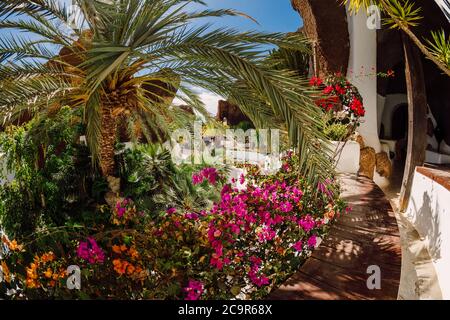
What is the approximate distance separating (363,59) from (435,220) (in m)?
5.05

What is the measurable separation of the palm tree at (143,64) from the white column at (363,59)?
179 inches

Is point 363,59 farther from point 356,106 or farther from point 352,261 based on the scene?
point 352,261

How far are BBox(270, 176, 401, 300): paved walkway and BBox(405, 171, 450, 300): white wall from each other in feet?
1.55

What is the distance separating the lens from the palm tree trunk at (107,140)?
14.7 ft

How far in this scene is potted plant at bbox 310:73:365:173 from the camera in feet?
19.1

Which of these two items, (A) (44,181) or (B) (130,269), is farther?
(A) (44,181)

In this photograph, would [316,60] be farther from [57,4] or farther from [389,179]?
[57,4]

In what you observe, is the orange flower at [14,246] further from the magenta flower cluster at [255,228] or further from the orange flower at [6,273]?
the magenta flower cluster at [255,228]

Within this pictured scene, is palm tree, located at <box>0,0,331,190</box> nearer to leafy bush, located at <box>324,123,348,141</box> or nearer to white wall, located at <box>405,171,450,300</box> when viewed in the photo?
white wall, located at <box>405,171,450,300</box>

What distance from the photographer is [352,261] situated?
280cm

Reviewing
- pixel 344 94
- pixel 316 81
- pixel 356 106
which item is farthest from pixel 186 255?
pixel 344 94

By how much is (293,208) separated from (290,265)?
98cm

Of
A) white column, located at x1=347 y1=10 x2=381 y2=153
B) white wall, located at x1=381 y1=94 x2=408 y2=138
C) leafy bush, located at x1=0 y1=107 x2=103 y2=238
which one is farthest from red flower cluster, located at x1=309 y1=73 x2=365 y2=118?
white wall, located at x1=381 y1=94 x2=408 y2=138
